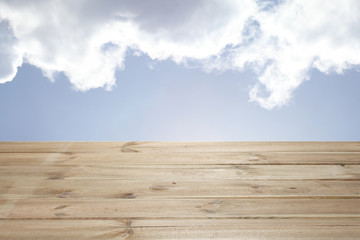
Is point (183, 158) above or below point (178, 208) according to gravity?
above

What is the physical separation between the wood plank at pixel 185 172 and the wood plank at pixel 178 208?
183 mm

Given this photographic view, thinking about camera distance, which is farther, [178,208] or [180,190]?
[180,190]

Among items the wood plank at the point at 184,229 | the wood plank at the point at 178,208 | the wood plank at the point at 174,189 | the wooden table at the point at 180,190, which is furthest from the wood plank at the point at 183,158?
the wood plank at the point at 184,229

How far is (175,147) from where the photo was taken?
1589mm

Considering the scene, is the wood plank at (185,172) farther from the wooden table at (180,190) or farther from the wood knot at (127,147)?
the wood knot at (127,147)

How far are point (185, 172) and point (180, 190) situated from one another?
0.52ft

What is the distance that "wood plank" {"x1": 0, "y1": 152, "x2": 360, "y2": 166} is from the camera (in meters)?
1.43

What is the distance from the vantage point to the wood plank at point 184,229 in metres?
0.92

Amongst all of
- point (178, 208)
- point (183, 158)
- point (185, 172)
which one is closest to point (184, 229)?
point (178, 208)

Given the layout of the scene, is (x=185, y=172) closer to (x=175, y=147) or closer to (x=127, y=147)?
(x=175, y=147)

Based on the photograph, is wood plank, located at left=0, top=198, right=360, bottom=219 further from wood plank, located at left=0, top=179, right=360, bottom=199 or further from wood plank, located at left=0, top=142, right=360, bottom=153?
wood plank, located at left=0, top=142, right=360, bottom=153

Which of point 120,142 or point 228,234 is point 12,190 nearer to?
point 120,142

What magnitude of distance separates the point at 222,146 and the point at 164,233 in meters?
0.75

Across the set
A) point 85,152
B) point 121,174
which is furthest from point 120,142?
point 121,174
